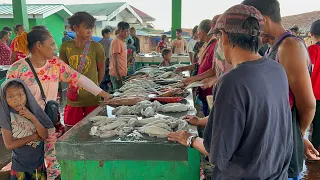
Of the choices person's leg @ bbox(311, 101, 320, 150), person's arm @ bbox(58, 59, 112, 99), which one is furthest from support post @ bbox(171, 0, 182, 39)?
person's arm @ bbox(58, 59, 112, 99)

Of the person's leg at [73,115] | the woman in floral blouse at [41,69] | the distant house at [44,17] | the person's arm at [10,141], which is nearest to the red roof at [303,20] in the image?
the person's leg at [73,115]

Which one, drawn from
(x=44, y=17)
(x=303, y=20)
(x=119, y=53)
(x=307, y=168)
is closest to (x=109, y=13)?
(x=44, y=17)

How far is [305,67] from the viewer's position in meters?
1.78

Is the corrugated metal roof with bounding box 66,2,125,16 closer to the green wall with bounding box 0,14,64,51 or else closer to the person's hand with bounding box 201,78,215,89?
the green wall with bounding box 0,14,64,51

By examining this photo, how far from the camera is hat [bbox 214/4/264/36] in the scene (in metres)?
1.40

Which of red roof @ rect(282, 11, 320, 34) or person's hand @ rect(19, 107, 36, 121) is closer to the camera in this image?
person's hand @ rect(19, 107, 36, 121)

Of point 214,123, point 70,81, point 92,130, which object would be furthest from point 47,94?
point 214,123

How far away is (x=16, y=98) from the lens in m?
2.42

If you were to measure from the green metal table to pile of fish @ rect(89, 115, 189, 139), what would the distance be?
67 mm

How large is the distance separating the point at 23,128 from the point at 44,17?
13196mm

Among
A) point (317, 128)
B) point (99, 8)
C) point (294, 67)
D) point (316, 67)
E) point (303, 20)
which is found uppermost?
point (99, 8)

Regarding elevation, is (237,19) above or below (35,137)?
above

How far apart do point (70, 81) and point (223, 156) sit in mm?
2193

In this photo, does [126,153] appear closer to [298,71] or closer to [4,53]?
[298,71]
